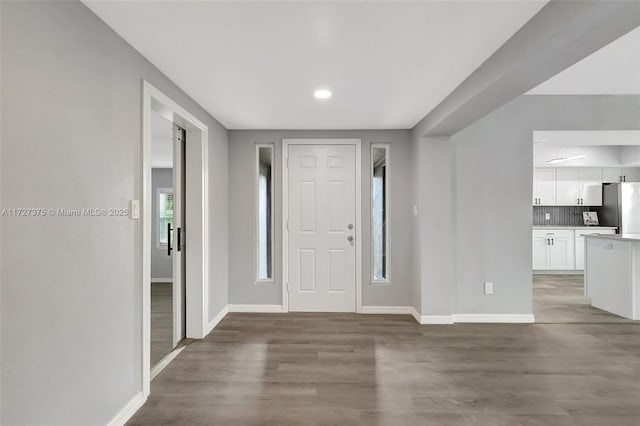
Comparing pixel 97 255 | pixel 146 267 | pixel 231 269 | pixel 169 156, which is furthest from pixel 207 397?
pixel 169 156

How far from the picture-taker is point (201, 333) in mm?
3498

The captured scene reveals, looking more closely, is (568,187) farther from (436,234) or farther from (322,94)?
(322,94)

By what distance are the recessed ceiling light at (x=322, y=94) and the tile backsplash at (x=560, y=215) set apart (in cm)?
648

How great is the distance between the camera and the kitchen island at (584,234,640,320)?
13.3 feet

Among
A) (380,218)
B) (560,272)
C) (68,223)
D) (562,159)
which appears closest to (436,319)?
(380,218)

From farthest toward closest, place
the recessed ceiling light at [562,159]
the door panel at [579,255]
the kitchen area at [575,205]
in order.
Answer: the door panel at [579,255] < the recessed ceiling light at [562,159] < the kitchen area at [575,205]

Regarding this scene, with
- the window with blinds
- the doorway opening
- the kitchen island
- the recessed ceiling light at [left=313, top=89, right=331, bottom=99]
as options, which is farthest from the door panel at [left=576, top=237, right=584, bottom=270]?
the window with blinds

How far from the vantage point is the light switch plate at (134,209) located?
2143 millimetres

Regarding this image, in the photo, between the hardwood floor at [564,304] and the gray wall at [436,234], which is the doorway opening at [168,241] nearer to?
the gray wall at [436,234]

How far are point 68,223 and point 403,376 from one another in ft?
8.18

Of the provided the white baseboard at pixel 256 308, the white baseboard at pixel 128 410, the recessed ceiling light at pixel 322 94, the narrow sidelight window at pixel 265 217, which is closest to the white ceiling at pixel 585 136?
the recessed ceiling light at pixel 322 94

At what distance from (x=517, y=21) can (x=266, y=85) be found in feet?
5.97

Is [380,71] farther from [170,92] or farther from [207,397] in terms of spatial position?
[207,397]

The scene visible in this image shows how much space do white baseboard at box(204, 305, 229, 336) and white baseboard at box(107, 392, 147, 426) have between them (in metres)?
1.30
